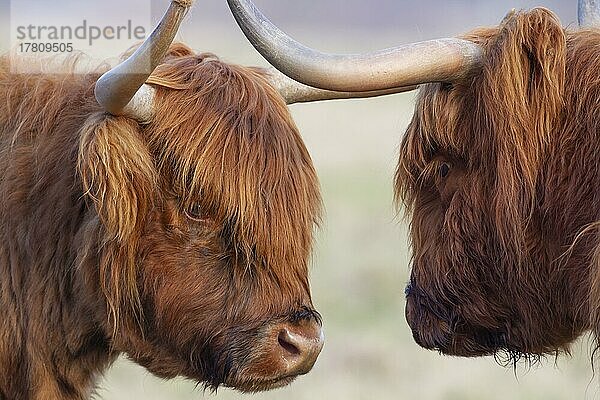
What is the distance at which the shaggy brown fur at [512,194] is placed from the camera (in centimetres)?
399

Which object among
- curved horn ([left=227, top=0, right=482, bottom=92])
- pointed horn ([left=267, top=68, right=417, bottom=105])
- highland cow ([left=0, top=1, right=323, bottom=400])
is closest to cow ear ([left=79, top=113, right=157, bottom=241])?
highland cow ([left=0, top=1, right=323, bottom=400])

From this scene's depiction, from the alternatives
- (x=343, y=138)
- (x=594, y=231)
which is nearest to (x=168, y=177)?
(x=594, y=231)

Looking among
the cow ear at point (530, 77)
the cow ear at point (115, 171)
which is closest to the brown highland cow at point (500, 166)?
the cow ear at point (530, 77)

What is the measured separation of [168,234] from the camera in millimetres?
4109

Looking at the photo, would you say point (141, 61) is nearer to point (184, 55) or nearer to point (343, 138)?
point (184, 55)

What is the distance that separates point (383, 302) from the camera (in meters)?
10.8

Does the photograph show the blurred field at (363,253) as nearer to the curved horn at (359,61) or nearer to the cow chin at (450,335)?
the cow chin at (450,335)

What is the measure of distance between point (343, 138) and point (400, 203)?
10.4 metres

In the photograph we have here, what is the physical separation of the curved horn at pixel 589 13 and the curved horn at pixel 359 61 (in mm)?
547

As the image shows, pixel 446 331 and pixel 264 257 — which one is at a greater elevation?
pixel 264 257

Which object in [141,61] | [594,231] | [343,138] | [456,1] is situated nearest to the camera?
[141,61]

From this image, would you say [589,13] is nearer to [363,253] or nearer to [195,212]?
[195,212]

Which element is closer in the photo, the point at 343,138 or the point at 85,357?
the point at 85,357

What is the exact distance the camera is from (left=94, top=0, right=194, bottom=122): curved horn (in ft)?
11.4
